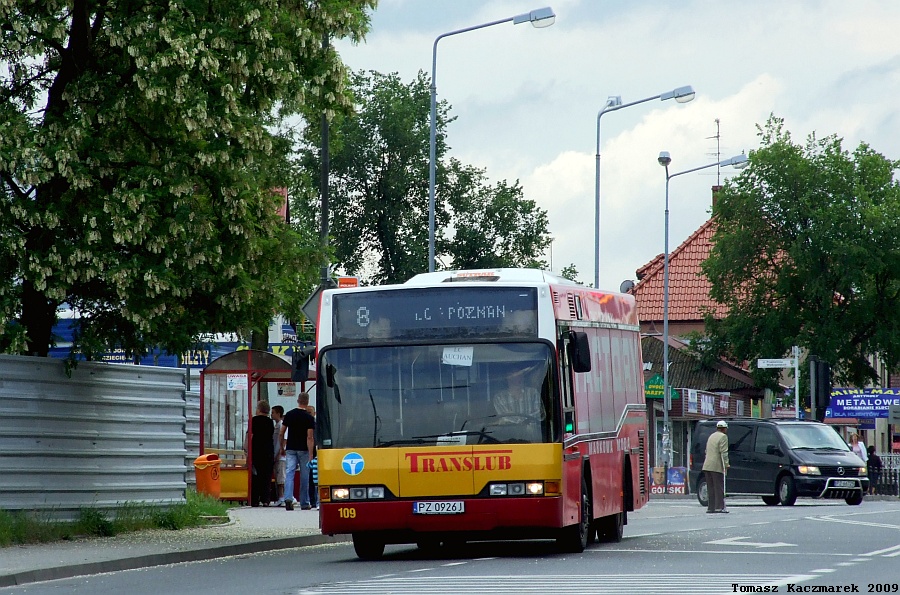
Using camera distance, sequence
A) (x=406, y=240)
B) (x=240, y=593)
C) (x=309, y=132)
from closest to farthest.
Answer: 1. (x=240, y=593)
2. (x=309, y=132)
3. (x=406, y=240)

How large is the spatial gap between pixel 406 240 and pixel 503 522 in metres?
55.6

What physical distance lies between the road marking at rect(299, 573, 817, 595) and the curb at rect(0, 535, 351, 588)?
3.02 meters

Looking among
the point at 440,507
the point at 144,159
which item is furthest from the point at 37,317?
the point at 440,507

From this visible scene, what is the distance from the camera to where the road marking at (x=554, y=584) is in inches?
503

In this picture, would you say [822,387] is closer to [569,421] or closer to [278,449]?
[278,449]

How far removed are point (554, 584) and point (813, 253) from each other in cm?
5569

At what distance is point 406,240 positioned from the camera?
237 ft

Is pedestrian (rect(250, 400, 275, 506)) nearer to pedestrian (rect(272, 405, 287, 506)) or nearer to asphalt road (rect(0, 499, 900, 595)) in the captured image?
pedestrian (rect(272, 405, 287, 506))

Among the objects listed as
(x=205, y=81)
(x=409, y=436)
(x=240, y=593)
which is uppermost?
(x=205, y=81)

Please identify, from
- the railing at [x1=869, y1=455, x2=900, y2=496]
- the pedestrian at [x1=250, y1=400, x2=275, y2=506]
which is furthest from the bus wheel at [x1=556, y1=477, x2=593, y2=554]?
the railing at [x1=869, y1=455, x2=900, y2=496]

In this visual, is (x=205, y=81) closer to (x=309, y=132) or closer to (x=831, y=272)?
(x=309, y=132)

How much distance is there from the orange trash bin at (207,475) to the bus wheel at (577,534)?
10337mm

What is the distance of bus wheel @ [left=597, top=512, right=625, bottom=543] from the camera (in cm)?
2077

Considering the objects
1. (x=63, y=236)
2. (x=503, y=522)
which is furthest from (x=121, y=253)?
(x=503, y=522)
